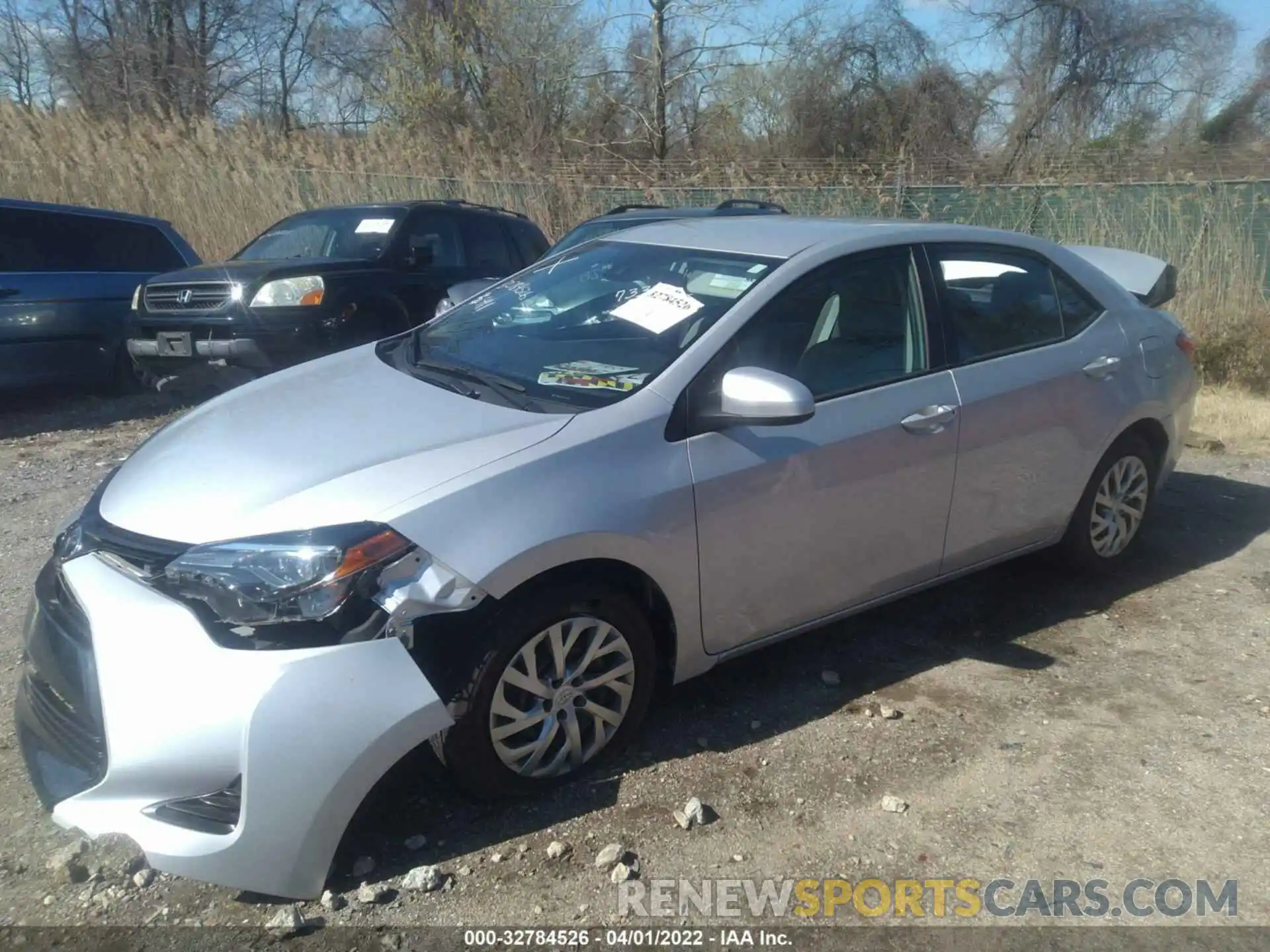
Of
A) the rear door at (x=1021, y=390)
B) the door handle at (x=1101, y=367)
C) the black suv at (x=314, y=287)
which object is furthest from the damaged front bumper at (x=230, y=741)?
the black suv at (x=314, y=287)

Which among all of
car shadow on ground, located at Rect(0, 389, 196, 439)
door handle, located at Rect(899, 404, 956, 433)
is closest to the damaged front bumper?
door handle, located at Rect(899, 404, 956, 433)

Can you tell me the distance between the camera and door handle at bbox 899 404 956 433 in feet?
12.5

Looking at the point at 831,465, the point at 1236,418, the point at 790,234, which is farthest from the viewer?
the point at 1236,418

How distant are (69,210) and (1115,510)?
800 cm

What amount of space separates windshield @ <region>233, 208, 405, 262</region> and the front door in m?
5.18

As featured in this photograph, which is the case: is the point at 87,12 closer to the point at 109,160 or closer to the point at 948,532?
the point at 109,160

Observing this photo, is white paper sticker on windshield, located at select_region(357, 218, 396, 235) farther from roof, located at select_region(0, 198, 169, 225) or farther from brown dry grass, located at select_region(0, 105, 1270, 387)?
brown dry grass, located at select_region(0, 105, 1270, 387)

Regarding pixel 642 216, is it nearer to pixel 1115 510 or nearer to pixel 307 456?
pixel 1115 510

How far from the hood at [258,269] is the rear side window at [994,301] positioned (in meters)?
4.90

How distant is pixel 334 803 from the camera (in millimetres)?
2621

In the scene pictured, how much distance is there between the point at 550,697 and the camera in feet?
10.2

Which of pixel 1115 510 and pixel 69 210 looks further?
pixel 69 210

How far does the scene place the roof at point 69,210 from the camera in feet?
26.9

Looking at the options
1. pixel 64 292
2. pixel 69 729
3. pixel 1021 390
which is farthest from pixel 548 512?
pixel 64 292
